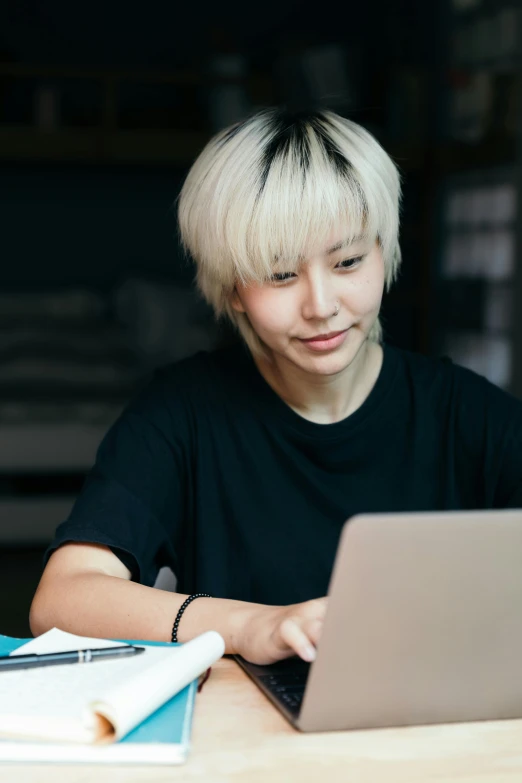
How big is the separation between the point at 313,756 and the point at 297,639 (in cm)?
13

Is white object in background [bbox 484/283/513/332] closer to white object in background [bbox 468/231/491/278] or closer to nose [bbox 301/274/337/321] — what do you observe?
white object in background [bbox 468/231/491/278]

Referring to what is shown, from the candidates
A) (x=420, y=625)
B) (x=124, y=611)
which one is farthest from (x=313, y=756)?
(x=124, y=611)

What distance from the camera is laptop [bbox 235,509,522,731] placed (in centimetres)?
61

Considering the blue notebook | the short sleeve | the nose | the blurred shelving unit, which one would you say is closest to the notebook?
the blue notebook

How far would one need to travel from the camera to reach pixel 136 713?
2.12 feet

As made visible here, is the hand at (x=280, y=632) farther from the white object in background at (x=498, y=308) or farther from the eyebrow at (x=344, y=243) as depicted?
the white object in background at (x=498, y=308)

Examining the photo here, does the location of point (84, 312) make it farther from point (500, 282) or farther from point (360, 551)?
point (360, 551)

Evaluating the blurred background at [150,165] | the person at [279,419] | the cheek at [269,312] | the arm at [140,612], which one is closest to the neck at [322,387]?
the person at [279,419]

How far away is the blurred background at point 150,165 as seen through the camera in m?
3.32

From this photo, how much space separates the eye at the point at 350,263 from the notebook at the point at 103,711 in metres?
0.48

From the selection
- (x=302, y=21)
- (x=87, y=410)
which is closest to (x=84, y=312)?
(x=87, y=410)

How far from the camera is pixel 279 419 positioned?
1.22m

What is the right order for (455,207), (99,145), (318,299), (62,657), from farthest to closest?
(455,207) → (99,145) → (318,299) → (62,657)

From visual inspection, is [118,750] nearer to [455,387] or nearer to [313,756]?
[313,756]
